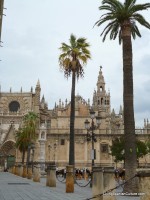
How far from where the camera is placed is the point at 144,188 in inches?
261

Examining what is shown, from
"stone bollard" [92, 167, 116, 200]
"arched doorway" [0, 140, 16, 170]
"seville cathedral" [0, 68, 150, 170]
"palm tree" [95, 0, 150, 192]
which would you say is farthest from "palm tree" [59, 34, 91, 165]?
"arched doorway" [0, 140, 16, 170]

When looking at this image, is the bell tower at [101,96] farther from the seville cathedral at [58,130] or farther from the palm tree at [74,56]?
the palm tree at [74,56]

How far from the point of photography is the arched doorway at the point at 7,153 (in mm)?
70188

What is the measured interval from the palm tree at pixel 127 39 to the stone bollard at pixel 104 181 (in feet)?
18.2

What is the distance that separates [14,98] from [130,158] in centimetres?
6450

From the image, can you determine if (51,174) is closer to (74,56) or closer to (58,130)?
(74,56)

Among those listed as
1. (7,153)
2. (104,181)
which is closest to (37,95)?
(7,153)

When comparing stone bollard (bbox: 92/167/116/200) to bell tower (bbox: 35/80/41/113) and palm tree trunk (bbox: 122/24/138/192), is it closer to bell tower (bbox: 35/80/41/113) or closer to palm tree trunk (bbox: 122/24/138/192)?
palm tree trunk (bbox: 122/24/138/192)

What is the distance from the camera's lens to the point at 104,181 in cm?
1057

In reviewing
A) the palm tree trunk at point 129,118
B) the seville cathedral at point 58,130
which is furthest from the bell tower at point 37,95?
the palm tree trunk at point 129,118

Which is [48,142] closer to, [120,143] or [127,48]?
[120,143]

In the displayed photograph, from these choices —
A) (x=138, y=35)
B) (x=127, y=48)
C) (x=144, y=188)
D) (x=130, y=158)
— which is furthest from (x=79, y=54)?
(x=144, y=188)

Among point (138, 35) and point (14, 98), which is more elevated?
point (14, 98)

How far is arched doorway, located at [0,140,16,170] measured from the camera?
70188 millimetres
